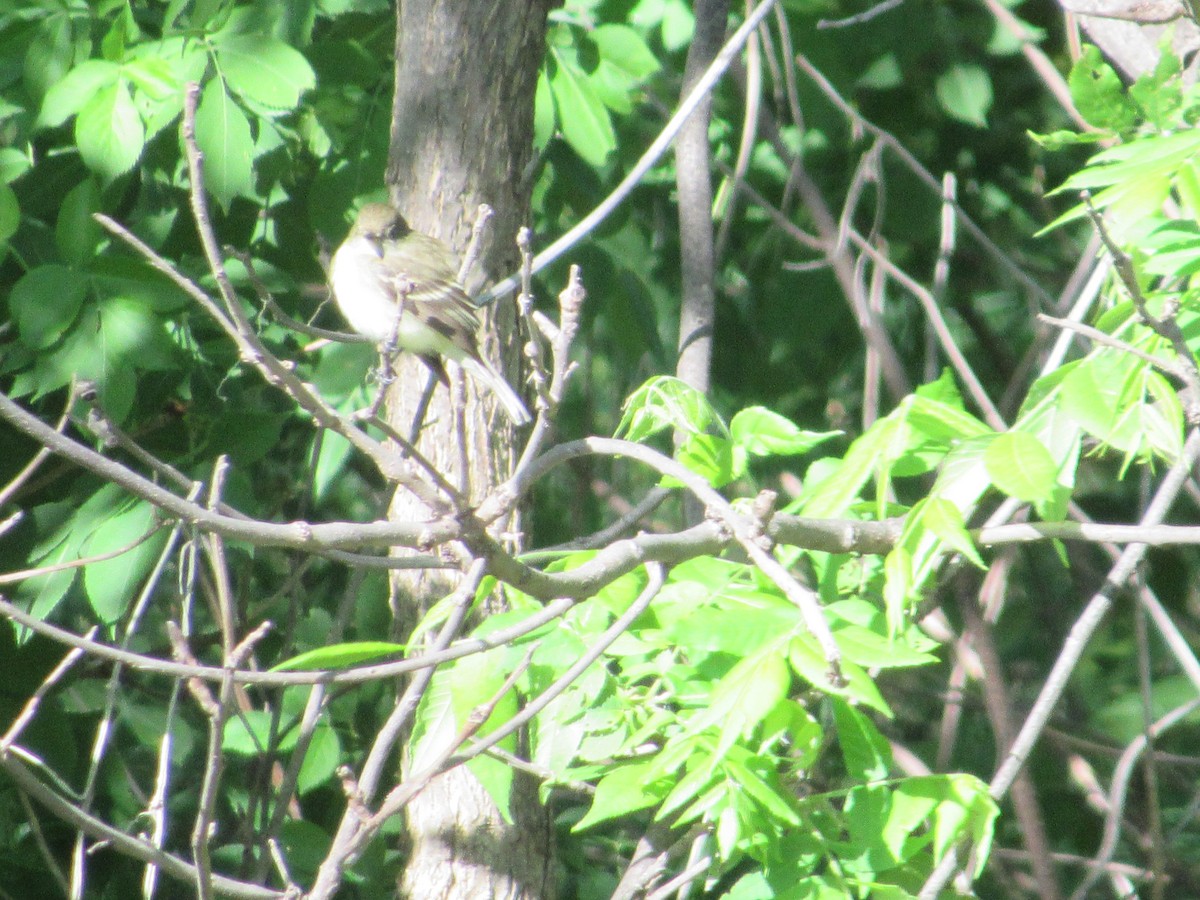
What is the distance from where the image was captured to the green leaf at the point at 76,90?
2.84 meters

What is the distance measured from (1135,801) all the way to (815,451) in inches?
57.7

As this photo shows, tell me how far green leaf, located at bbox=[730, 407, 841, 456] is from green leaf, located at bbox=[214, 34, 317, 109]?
1.28 m

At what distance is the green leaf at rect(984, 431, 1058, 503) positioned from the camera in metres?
1.81

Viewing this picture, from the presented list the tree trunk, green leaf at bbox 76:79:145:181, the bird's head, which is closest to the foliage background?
green leaf at bbox 76:79:145:181

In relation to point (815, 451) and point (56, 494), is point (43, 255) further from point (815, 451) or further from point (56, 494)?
point (815, 451)

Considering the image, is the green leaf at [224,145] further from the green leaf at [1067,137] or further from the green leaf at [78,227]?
the green leaf at [1067,137]

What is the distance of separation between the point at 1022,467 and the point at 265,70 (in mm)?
1908

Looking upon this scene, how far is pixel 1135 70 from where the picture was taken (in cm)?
296

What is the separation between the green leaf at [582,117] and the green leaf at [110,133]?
1077 mm

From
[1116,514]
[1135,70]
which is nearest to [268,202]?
[1135,70]

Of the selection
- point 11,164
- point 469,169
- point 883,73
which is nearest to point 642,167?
point 469,169

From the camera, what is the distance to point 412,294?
2816 millimetres

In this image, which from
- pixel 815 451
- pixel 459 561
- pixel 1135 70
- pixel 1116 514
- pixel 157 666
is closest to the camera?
pixel 157 666

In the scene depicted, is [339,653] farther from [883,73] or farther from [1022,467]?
[883,73]
